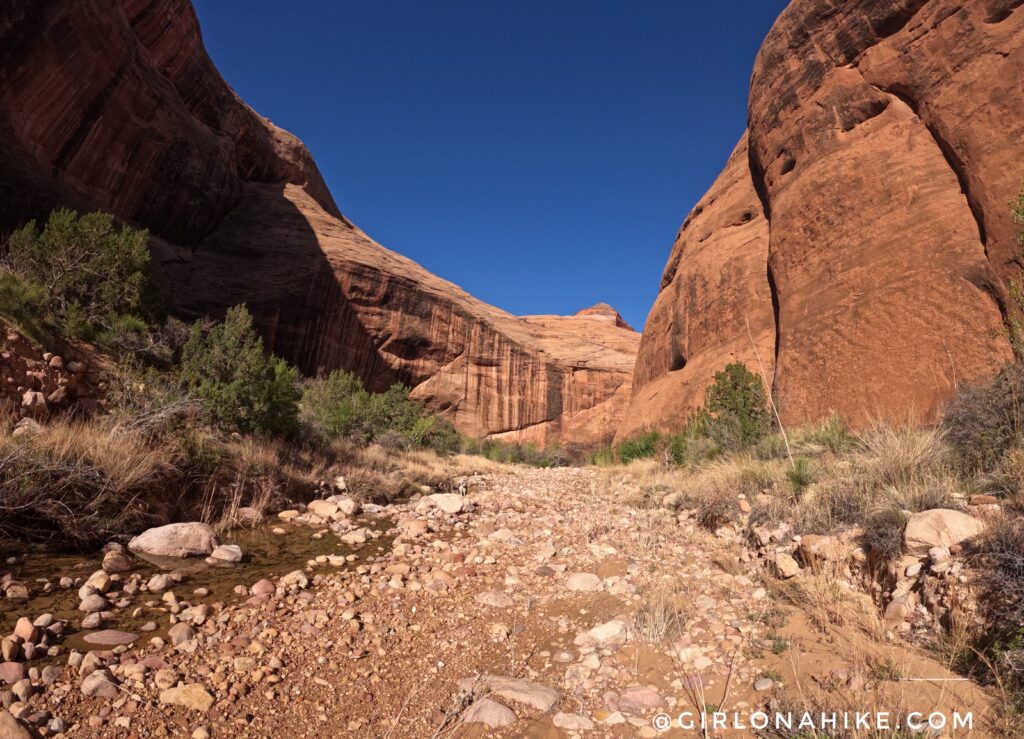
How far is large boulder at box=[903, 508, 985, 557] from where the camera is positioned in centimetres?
303

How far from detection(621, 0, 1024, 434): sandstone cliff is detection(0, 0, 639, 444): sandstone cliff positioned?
18164 millimetres

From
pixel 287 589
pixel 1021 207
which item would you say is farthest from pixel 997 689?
pixel 1021 207

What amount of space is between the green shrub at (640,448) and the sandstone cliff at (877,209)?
1.26 metres

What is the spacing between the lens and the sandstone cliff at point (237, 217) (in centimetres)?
1598

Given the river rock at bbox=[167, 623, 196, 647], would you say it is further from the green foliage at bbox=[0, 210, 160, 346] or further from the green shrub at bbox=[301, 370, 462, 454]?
the green shrub at bbox=[301, 370, 462, 454]

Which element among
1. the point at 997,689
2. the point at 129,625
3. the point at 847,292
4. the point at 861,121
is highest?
the point at 861,121

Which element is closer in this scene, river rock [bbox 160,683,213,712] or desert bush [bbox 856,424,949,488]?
river rock [bbox 160,683,213,712]

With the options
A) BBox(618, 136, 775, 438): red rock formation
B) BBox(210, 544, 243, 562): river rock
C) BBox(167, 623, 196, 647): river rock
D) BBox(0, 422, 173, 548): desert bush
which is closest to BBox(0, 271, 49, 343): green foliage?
BBox(0, 422, 173, 548): desert bush

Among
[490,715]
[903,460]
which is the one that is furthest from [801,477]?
[490,715]

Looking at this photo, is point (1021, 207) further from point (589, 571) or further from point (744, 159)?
point (744, 159)

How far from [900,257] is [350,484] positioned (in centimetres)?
1181

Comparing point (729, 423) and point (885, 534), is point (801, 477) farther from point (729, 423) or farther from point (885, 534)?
point (729, 423)

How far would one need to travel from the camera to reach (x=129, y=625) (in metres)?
3.09

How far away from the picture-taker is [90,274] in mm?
9094
